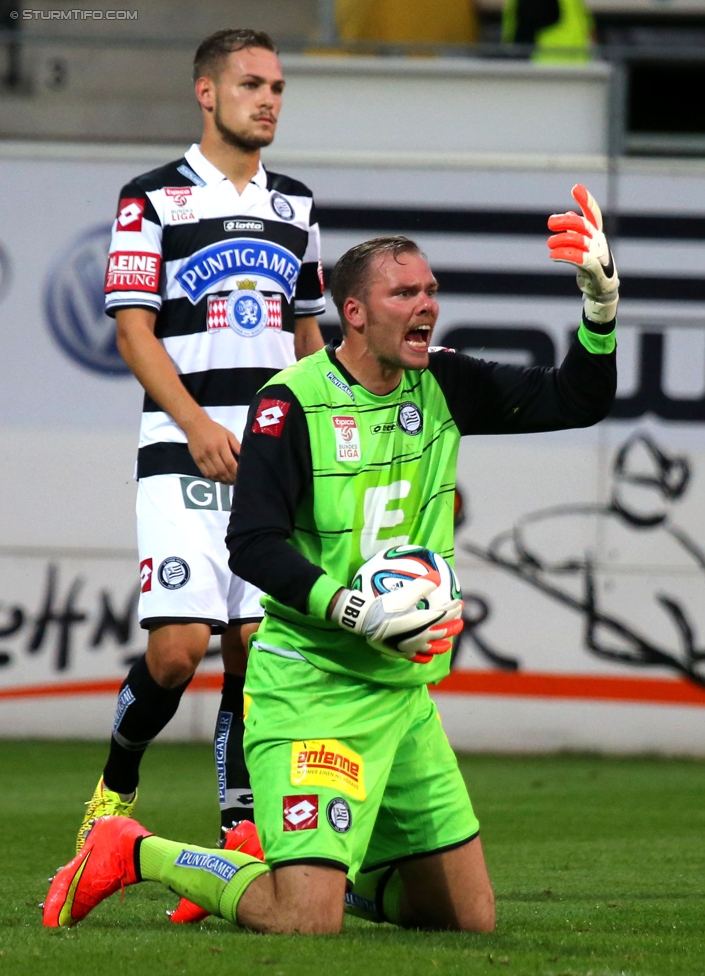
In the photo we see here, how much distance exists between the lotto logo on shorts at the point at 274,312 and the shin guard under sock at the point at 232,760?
120 centimetres

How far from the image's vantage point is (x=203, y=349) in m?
5.36

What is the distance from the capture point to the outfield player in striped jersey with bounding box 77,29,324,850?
17.0 ft

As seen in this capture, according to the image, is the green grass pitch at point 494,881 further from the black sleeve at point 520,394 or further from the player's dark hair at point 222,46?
the player's dark hair at point 222,46

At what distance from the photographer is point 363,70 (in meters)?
10.7

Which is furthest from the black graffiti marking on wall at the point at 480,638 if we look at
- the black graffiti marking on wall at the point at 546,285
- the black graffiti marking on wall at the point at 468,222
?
the black graffiti marking on wall at the point at 468,222

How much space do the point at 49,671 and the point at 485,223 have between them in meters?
4.02

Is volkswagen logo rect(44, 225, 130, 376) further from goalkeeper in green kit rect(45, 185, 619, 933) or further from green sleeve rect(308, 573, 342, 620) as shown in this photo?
green sleeve rect(308, 573, 342, 620)

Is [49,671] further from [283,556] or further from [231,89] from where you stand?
[283,556]

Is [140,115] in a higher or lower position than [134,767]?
higher

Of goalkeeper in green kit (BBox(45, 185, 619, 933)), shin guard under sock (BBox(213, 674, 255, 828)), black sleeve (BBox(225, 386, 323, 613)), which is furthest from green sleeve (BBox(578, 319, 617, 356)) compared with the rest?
shin guard under sock (BBox(213, 674, 255, 828))

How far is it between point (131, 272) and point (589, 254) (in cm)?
169

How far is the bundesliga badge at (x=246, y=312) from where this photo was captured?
5.37 meters

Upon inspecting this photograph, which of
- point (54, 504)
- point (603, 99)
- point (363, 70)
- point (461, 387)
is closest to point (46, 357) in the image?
point (54, 504)

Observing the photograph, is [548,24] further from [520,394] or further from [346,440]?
[346,440]
